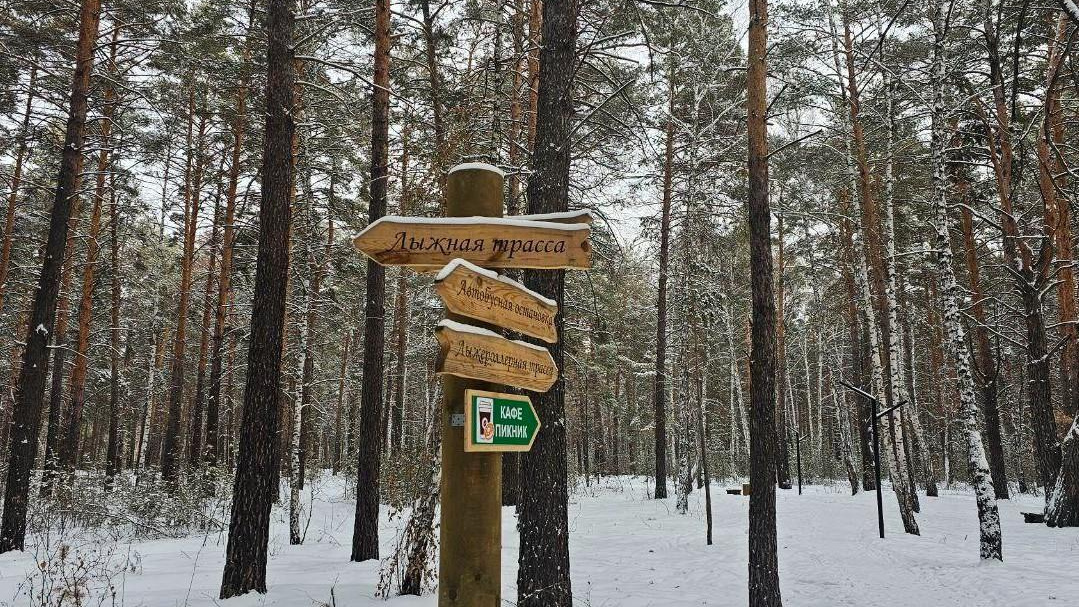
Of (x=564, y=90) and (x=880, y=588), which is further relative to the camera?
(x=880, y=588)

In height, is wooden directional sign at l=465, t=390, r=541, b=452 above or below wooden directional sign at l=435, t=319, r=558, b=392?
below

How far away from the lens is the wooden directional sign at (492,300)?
294 cm

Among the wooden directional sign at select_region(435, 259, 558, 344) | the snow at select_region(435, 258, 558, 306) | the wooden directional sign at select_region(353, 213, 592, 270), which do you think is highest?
the wooden directional sign at select_region(353, 213, 592, 270)

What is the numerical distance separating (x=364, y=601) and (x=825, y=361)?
32.1 meters

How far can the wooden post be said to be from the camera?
119 inches

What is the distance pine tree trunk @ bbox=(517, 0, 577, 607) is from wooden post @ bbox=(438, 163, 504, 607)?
8.00 feet

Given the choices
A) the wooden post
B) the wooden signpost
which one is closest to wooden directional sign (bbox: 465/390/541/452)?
the wooden signpost

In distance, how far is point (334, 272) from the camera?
17.7 m

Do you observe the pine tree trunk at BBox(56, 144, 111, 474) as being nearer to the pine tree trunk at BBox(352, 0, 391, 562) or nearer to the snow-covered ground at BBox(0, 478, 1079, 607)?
the snow-covered ground at BBox(0, 478, 1079, 607)

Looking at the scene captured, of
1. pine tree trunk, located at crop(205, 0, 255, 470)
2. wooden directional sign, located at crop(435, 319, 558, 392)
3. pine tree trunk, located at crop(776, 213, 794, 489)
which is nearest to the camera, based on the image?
wooden directional sign, located at crop(435, 319, 558, 392)

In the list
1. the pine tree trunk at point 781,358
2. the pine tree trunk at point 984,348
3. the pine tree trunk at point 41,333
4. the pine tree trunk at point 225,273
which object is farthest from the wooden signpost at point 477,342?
the pine tree trunk at point 781,358

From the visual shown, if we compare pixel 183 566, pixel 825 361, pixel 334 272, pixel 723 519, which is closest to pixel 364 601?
pixel 183 566

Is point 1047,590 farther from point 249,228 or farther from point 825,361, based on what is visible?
point 825,361

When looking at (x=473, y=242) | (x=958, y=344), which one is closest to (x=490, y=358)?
(x=473, y=242)
